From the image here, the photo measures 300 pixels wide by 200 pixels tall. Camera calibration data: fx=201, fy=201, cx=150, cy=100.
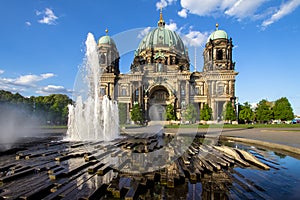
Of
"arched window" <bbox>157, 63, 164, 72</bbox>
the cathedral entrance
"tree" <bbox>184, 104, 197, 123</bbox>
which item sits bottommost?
"tree" <bbox>184, 104, 197, 123</bbox>

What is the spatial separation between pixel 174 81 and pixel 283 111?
33524 mm

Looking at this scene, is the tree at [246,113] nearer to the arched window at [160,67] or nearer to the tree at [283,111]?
the tree at [283,111]

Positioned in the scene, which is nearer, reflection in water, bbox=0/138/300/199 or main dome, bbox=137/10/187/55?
reflection in water, bbox=0/138/300/199

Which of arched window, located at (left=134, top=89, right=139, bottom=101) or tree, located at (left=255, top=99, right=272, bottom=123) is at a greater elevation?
arched window, located at (left=134, top=89, right=139, bottom=101)

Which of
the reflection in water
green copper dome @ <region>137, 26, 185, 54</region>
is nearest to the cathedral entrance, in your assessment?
green copper dome @ <region>137, 26, 185, 54</region>

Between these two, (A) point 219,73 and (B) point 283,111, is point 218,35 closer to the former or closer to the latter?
(A) point 219,73

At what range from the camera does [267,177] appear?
6.80 m

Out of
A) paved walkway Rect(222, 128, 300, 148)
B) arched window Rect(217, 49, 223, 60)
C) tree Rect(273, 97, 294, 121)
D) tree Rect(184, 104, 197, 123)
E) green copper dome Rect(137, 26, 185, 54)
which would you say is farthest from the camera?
green copper dome Rect(137, 26, 185, 54)

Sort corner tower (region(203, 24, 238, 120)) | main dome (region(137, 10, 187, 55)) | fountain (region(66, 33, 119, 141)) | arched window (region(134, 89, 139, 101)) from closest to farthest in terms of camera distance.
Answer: fountain (region(66, 33, 119, 141))
corner tower (region(203, 24, 238, 120))
arched window (region(134, 89, 139, 101))
main dome (region(137, 10, 187, 55))

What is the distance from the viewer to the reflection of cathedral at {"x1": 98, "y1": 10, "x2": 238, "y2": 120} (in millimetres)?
61094

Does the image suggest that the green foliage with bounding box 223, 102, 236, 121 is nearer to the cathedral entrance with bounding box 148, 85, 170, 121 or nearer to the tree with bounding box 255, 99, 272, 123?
the tree with bounding box 255, 99, 272, 123

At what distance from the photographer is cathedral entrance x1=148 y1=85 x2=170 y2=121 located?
63875 mm

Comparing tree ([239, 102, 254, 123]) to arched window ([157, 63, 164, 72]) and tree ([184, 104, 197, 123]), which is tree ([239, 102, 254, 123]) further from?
arched window ([157, 63, 164, 72])

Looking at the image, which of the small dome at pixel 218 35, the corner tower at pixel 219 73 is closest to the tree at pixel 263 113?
the corner tower at pixel 219 73
